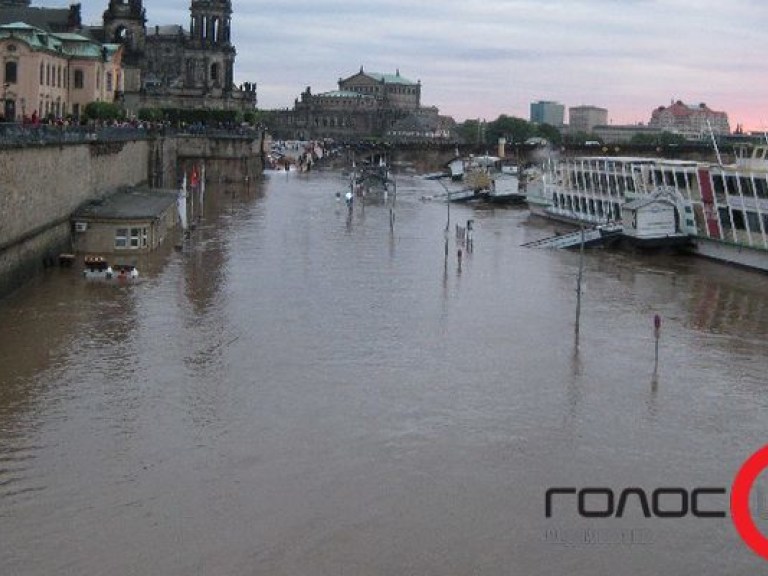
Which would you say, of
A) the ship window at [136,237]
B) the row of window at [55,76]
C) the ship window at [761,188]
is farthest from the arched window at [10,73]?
the ship window at [761,188]

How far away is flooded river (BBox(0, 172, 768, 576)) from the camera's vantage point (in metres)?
16.7

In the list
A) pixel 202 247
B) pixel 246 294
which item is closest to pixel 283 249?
pixel 202 247

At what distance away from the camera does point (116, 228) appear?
46.6 metres

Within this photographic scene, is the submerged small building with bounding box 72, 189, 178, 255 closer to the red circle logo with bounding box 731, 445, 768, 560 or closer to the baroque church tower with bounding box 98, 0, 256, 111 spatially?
the red circle logo with bounding box 731, 445, 768, 560

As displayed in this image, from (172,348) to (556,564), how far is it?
1504 centimetres

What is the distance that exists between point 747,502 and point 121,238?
33470mm

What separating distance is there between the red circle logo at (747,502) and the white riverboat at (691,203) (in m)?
29.7

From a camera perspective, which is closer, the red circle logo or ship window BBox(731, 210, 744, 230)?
the red circle logo

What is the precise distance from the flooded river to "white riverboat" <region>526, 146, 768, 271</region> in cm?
926

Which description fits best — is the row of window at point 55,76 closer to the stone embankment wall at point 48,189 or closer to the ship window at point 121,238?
the stone embankment wall at point 48,189

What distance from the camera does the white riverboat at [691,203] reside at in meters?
50.5

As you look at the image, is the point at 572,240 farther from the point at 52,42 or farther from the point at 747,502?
the point at 52,42

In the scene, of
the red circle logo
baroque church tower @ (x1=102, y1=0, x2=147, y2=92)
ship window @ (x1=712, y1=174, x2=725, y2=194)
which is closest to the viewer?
the red circle logo

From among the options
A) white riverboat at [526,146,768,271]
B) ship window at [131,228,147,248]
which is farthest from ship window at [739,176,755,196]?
ship window at [131,228,147,248]
